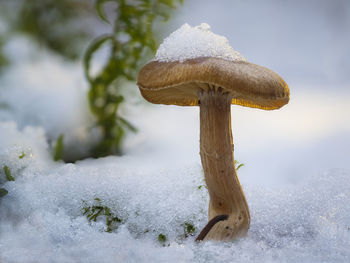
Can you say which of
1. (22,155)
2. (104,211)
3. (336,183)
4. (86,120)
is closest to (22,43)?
(86,120)

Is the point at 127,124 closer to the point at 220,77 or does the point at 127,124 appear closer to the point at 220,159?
the point at 220,159

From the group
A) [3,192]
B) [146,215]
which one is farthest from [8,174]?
[146,215]

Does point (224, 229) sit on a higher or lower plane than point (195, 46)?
lower

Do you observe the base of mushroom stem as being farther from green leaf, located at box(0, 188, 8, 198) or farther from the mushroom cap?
green leaf, located at box(0, 188, 8, 198)

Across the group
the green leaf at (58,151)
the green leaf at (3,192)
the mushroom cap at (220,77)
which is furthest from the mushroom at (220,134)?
the green leaf at (58,151)

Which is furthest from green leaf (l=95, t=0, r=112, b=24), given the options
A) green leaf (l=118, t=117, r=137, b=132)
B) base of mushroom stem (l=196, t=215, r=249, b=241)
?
base of mushroom stem (l=196, t=215, r=249, b=241)

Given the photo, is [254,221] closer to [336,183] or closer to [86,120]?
[336,183]
